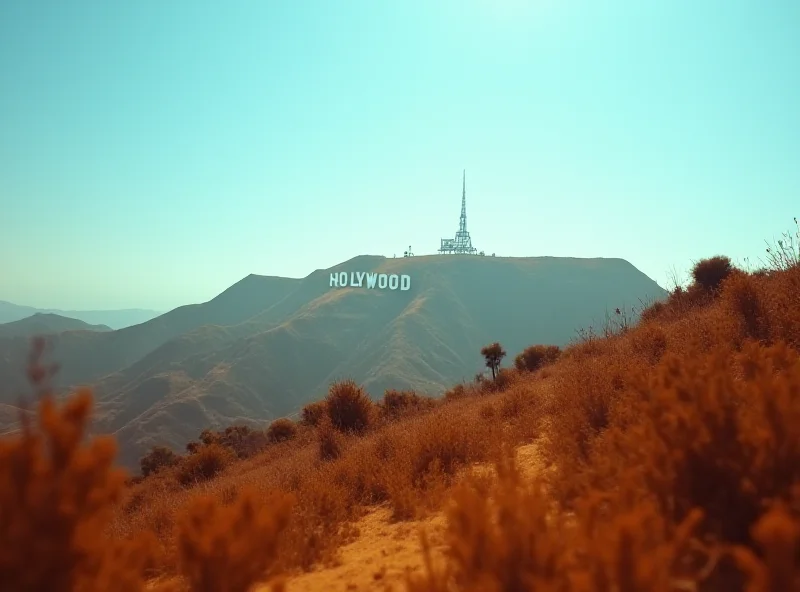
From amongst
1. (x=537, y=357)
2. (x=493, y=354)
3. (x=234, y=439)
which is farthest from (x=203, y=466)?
(x=537, y=357)

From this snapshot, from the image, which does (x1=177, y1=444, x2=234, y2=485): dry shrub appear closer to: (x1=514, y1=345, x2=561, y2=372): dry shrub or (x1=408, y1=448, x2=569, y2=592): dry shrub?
(x1=514, y1=345, x2=561, y2=372): dry shrub

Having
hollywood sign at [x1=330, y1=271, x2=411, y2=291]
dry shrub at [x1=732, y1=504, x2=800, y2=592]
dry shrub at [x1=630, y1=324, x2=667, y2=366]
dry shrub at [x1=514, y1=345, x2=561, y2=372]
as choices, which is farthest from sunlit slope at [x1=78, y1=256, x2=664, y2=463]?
dry shrub at [x1=732, y1=504, x2=800, y2=592]

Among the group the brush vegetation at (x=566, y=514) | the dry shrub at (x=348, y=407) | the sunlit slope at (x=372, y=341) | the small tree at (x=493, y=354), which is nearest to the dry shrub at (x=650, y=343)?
the brush vegetation at (x=566, y=514)

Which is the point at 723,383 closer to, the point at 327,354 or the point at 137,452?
the point at 137,452

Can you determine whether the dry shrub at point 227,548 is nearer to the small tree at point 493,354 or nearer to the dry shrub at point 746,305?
the dry shrub at point 746,305

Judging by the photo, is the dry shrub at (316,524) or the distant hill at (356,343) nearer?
the dry shrub at (316,524)

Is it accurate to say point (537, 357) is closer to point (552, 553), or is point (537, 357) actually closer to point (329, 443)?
point (329, 443)

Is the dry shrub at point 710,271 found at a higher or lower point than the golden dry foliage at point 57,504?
higher
